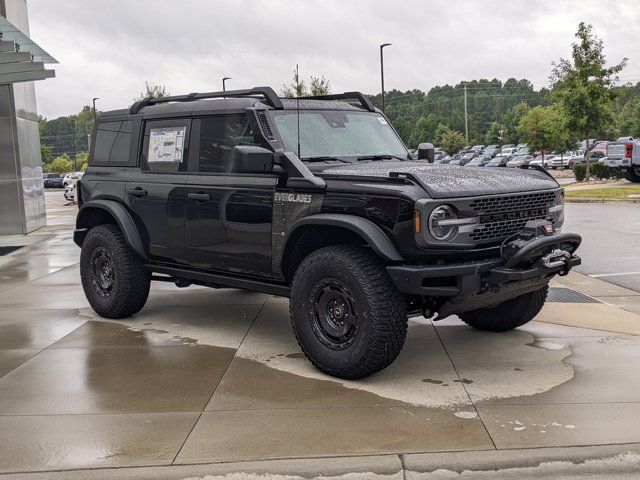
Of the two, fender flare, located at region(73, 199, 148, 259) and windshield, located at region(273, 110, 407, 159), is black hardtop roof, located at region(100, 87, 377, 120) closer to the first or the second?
windshield, located at region(273, 110, 407, 159)

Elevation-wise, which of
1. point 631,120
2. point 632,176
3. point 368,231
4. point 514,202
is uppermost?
point 631,120

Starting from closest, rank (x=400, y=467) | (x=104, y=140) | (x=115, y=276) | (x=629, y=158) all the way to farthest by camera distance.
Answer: (x=400, y=467) < (x=115, y=276) < (x=104, y=140) < (x=629, y=158)

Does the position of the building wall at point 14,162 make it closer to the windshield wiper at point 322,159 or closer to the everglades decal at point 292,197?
the windshield wiper at point 322,159

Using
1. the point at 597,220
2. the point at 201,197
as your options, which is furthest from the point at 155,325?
the point at 597,220

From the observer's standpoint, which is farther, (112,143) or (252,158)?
(112,143)

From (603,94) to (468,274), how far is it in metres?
29.7

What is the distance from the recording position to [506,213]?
517cm

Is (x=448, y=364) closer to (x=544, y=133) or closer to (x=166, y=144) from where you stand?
(x=166, y=144)

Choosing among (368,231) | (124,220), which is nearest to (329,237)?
(368,231)

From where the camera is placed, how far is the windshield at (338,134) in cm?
599

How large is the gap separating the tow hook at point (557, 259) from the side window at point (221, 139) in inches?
96.4

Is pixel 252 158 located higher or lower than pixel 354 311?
higher

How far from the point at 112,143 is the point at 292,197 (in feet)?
9.19

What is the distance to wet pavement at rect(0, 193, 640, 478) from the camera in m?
4.04
